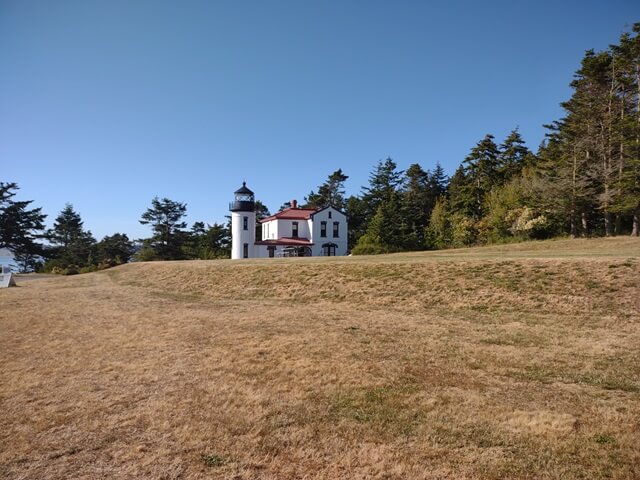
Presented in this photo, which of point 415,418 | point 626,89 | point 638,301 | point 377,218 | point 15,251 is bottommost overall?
point 415,418

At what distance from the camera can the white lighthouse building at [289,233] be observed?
47875mm

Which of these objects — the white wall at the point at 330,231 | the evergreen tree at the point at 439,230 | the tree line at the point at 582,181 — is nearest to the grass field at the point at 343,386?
the tree line at the point at 582,181

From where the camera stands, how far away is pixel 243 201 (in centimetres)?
4847

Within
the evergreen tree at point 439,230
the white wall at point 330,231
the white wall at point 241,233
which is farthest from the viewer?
the white wall at point 330,231

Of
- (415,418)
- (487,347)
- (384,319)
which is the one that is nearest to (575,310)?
(487,347)

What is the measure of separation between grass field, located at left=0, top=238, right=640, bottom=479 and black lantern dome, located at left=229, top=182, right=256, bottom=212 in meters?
34.4

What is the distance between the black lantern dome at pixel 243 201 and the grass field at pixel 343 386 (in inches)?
1353

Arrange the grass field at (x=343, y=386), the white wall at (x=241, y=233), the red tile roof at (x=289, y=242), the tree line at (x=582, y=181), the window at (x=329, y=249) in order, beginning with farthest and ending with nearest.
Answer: the window at (x=329, y=249)
the white wall at (x=241, y=233)
the red tile roof at (x=289, y=242)
the tree line at (x=582, y=181)
the grass field at (x=343, y=386)

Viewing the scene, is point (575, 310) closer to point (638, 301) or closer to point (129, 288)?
point (638, 301)

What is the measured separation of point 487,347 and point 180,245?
199ft

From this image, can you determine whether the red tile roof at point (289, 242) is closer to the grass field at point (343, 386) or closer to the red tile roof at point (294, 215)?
the red tile roof at point (294, 215)

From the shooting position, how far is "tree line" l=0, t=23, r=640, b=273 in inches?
1273

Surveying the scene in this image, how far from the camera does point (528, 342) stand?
8.95 m

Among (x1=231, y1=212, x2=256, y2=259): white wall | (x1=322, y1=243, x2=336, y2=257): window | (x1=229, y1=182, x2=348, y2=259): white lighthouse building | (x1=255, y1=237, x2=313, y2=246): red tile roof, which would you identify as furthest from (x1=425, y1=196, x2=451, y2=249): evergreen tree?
(x1=231, y1=212, x2=256, y2=259): white wall
